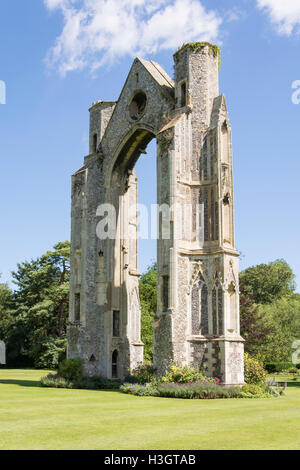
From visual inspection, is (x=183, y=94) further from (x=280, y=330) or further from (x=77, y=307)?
(x=280, y=330)

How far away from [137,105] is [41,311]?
83.0 feet

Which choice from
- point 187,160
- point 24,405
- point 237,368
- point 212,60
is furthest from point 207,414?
point 212,60

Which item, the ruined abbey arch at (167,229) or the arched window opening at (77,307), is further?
the arched window opening at (77,307)

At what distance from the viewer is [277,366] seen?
46.8m

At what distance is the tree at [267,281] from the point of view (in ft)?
232

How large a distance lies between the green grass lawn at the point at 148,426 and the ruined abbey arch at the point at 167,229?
277 inches

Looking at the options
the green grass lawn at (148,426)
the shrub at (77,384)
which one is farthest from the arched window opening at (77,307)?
the green grass lawn at (148,426)

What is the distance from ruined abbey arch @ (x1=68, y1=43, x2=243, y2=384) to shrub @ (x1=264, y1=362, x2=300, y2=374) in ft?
63.8

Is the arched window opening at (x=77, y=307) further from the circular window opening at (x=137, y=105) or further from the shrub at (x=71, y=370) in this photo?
the circular window opening at (x=137, y=105)

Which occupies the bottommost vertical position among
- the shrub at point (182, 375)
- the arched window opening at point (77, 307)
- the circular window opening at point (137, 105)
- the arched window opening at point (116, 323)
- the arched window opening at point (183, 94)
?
the shrub at point (182, 375)

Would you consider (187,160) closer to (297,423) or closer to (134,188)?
(134,188)

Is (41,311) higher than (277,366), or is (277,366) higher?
(41,311)

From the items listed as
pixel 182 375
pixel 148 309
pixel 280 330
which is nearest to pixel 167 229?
pixel 182 375

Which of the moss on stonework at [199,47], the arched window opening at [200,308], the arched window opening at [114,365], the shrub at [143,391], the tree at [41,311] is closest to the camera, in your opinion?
the shrub at [143,391]
